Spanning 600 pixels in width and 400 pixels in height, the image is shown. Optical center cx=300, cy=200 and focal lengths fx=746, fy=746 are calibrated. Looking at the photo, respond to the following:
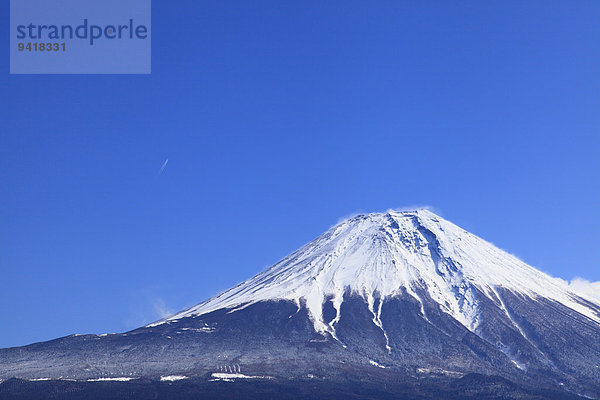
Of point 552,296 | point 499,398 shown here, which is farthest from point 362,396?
point 552,296

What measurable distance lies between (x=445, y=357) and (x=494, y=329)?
2178 cm

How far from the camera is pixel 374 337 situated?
150 m

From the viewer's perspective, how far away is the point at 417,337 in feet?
495

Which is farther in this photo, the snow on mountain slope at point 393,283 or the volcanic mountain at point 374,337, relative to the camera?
the snow on mountain slope at point 393,283

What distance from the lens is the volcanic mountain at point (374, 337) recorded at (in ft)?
422

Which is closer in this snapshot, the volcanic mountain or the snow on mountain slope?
the volcanic mountain

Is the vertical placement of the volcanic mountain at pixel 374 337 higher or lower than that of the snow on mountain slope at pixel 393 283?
lower

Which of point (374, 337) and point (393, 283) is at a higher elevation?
point (393, 283)

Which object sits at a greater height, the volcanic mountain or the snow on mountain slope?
the snow on mountain slope

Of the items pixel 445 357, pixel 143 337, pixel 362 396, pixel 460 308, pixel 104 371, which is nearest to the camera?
pixel 362 396

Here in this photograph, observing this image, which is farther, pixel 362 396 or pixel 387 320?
pixel 387 320

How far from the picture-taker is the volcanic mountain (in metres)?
129

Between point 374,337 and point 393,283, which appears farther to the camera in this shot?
point 393,283

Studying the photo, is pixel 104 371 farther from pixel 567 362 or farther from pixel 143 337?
pixel 567 362
